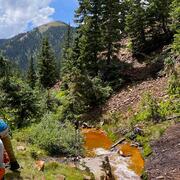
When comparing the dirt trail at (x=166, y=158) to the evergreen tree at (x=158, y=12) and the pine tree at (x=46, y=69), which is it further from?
the pine tree at (x=46, y=69)

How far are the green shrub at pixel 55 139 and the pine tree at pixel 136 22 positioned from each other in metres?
26.6

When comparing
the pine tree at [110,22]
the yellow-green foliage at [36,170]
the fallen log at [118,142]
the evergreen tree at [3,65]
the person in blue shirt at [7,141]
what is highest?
the pine tree at [110,22]

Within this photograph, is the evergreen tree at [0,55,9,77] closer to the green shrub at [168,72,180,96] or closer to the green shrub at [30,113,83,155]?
the green shrub at [30,113,83,155]

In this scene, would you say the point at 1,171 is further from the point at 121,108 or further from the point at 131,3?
the point at 131,3

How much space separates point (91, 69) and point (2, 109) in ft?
49.7

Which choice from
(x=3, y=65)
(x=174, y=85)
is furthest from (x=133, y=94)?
(x=3, y=65)

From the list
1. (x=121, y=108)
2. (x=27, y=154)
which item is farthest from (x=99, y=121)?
(x=27, y=154)

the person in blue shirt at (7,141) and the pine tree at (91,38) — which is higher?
the pine tree at (91,38)

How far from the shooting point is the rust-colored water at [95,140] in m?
25.9

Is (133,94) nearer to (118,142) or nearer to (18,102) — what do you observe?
(118,142)

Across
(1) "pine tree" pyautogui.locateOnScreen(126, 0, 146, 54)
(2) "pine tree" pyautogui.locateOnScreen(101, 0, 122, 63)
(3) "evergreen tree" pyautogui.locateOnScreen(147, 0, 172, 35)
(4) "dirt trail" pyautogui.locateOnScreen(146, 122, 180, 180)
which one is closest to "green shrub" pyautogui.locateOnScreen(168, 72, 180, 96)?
(4) "dirt trail" pyautogui.locateOnScreen(146, 122, 180, 180)

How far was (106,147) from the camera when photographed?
25906 mm

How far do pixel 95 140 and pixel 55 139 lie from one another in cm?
1128

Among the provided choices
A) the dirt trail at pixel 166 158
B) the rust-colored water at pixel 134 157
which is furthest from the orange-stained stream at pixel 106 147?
the dirt trail at pixel 166 158
